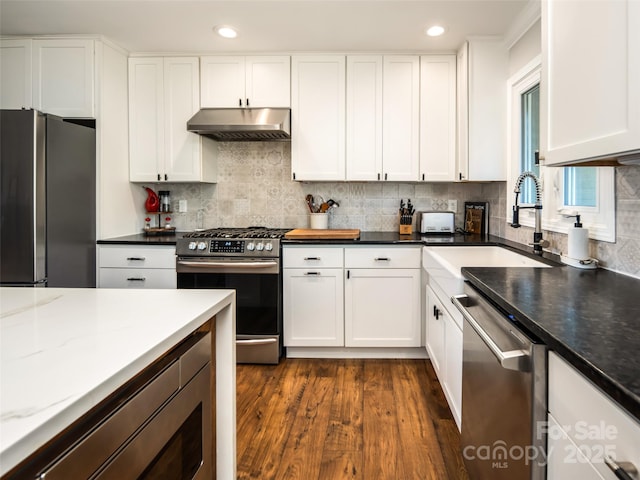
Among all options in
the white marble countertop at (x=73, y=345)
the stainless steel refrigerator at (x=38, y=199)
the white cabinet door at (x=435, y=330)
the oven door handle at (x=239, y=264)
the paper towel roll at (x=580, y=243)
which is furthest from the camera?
the oven door handle at (x=239, y=264)

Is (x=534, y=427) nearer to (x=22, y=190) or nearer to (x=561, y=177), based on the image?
(x=561, y=177)

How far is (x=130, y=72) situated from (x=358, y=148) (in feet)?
6.47

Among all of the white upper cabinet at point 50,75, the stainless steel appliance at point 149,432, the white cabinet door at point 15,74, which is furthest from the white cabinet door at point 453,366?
the white cabinet door at point 15,74

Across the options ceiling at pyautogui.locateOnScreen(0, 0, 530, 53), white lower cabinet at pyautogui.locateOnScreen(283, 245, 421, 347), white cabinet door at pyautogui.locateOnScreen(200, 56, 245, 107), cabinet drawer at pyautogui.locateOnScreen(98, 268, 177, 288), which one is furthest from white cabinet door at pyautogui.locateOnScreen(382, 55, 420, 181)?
cabinet drawer at pyautogui.locateOnScreen(98, 268, 177, 288)

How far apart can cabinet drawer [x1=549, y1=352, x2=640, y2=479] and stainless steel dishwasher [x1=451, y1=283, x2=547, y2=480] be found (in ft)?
0.22

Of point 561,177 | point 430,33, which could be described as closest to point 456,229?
point 561,177

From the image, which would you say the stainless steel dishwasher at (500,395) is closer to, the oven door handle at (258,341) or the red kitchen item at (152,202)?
the oven door handle at (258,341)

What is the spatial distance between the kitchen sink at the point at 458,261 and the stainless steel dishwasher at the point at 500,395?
0.83 ft

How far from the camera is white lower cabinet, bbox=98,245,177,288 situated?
3107mm

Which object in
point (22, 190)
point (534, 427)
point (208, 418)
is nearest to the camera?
point (534, 427)

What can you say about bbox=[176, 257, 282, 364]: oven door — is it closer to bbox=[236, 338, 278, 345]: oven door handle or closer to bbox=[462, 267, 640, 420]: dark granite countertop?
bbox=[236, 338, 278, 345]: oven door handle

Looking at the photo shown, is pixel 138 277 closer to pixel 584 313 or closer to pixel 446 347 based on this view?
pixel 446 347

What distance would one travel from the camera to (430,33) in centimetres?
296

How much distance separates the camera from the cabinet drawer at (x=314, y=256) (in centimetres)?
307
